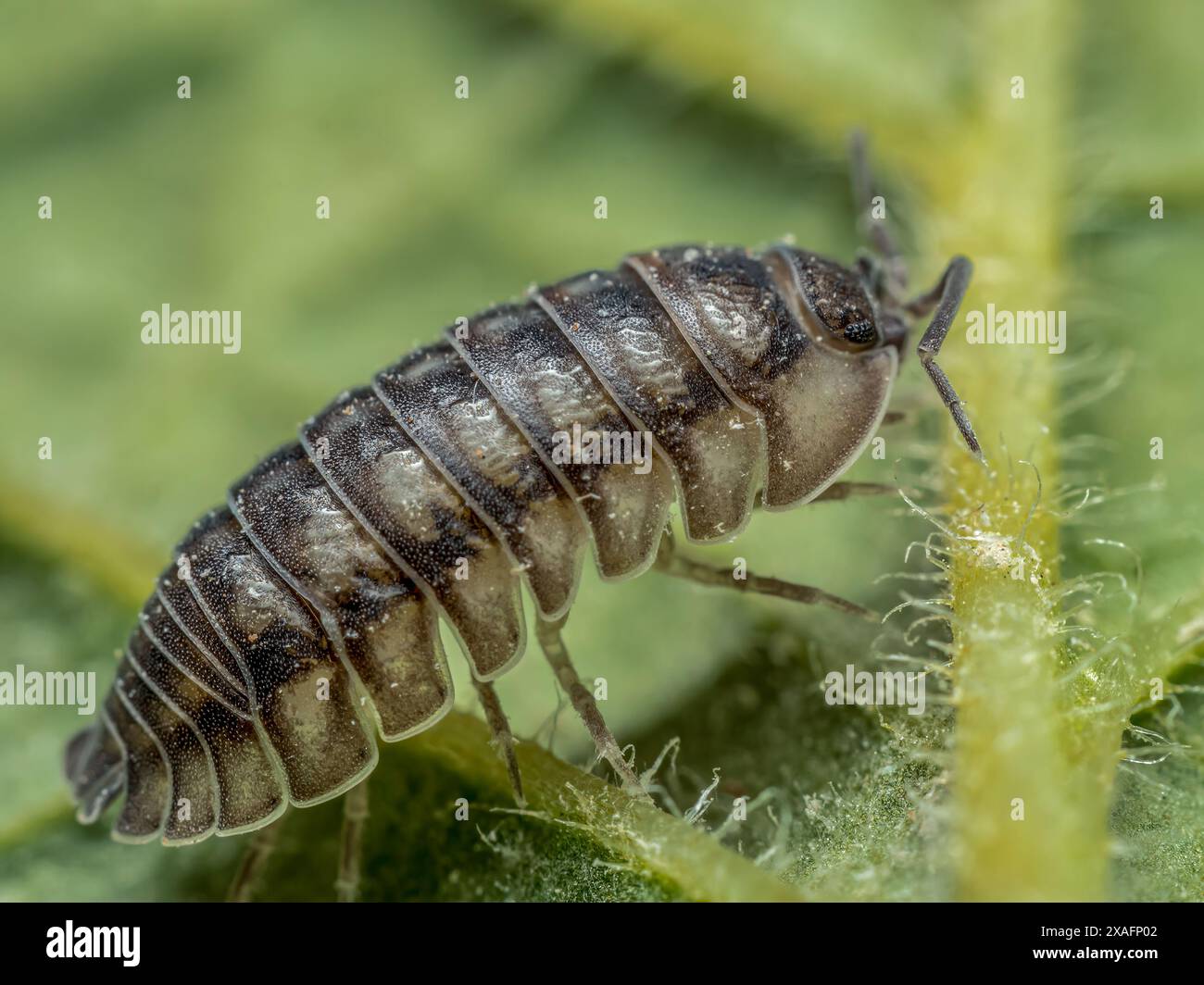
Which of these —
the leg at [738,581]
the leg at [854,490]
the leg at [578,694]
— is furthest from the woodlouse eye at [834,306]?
the leg at [578,694]

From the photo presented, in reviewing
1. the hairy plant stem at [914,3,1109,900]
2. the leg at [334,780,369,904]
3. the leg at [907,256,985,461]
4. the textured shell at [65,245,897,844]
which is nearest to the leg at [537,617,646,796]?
the textured shell at [65,245,897,844]

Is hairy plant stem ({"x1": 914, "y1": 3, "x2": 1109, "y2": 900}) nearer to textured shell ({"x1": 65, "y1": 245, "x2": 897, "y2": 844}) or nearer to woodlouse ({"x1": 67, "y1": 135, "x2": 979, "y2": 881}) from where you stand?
woodlouse ({"x1": 67, "y1": 135, "x2": 979, "y2": 881})

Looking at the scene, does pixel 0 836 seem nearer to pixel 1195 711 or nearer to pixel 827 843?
pixel 827 843

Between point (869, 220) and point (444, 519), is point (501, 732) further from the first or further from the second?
point (869, 220)

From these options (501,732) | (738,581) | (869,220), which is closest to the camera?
(501,732)

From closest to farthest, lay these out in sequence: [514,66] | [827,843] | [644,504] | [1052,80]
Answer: [827,843] < [644,504] < [1052,80] < [514,66]

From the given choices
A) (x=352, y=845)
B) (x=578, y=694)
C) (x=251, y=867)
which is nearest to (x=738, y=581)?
(x=578, y=694)

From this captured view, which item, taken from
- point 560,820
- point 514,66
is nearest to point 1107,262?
point 514,66
